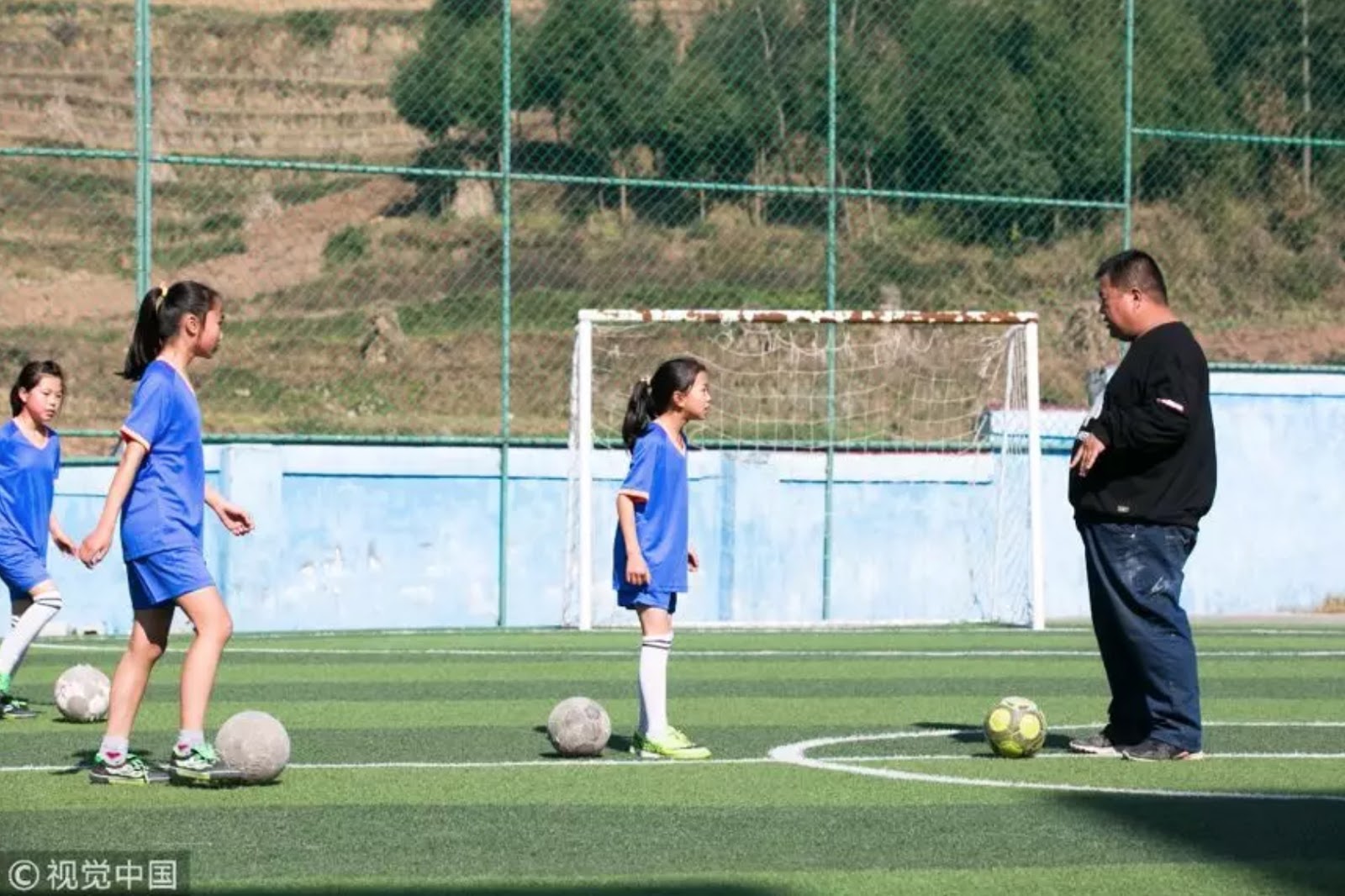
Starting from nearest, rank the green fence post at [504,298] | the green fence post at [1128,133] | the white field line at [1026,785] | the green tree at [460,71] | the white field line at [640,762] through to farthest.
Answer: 1. the white field line at [1026,785]
2. the white field line at [640,762]
3. the green fence post at [504,298]
4. the green tree at [460,71]
5. the green fence post at [1128,133]

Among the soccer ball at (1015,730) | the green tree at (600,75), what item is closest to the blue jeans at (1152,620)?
the soccer ball at (1015,730)

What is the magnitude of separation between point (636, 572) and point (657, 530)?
10.3 inches

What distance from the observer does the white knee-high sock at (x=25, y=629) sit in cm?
1107

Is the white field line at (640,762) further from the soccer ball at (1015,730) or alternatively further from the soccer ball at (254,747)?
the soccer ball at (254,747)

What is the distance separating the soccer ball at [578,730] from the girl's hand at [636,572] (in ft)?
1.82

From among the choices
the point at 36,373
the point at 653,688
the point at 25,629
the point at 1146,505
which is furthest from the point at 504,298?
the point at 1146,505

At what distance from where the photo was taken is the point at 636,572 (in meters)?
9.36

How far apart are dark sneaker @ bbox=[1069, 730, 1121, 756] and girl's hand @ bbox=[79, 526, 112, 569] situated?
13.0 ft

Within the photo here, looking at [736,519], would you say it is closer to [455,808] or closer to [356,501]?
[356,501]

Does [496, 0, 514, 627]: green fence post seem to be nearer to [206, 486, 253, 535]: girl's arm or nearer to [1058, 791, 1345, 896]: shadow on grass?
[206, 486, 253, 535]: girl's arm

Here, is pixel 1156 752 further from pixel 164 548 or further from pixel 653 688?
pixel 164 548

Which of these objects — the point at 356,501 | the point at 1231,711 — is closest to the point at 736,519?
the point at 356,501

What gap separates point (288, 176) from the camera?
104ft

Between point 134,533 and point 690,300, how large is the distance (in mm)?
16041
